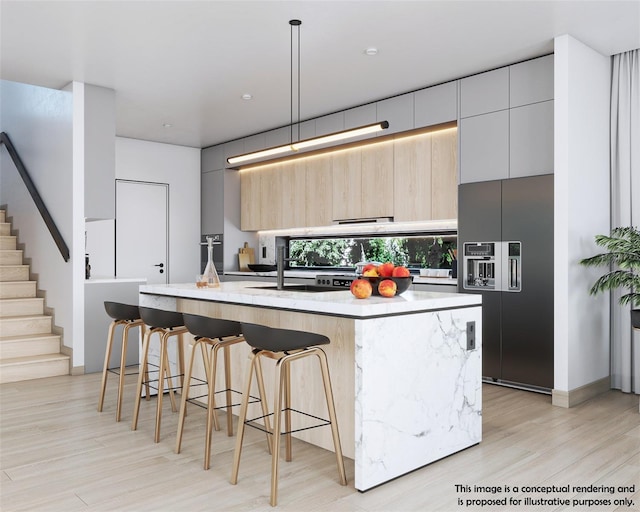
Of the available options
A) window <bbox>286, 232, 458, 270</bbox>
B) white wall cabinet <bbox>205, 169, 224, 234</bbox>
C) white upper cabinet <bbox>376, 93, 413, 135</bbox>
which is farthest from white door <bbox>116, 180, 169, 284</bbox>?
white upper cabinet <bbox>376, 93, 413, 135</bbox>

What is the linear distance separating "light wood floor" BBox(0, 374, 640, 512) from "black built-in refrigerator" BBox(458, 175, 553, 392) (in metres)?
0.55

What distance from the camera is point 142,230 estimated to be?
793cm

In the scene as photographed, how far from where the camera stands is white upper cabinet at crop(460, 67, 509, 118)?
484 centimetres

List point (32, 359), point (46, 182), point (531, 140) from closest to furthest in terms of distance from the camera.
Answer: point (531, 140)
point (32, 359)
point (46, 182)

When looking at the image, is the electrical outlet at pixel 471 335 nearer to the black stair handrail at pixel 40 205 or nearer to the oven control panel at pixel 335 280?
the oven control panel at pixel 335 280

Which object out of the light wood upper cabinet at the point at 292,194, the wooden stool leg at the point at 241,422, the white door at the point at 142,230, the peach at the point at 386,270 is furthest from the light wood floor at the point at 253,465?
the white door at the point at 142,230

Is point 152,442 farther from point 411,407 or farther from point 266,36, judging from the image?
point 266,36

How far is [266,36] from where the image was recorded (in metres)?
4.22

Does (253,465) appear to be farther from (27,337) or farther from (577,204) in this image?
(27,337)

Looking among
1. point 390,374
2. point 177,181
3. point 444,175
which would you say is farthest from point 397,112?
point 177,181

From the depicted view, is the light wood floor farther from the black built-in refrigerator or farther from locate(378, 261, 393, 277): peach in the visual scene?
locate(378, 261, 393, 277): peach

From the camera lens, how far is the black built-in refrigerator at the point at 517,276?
14.7 feet

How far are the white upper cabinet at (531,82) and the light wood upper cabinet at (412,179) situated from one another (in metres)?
1.00

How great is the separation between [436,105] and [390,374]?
3.33m
